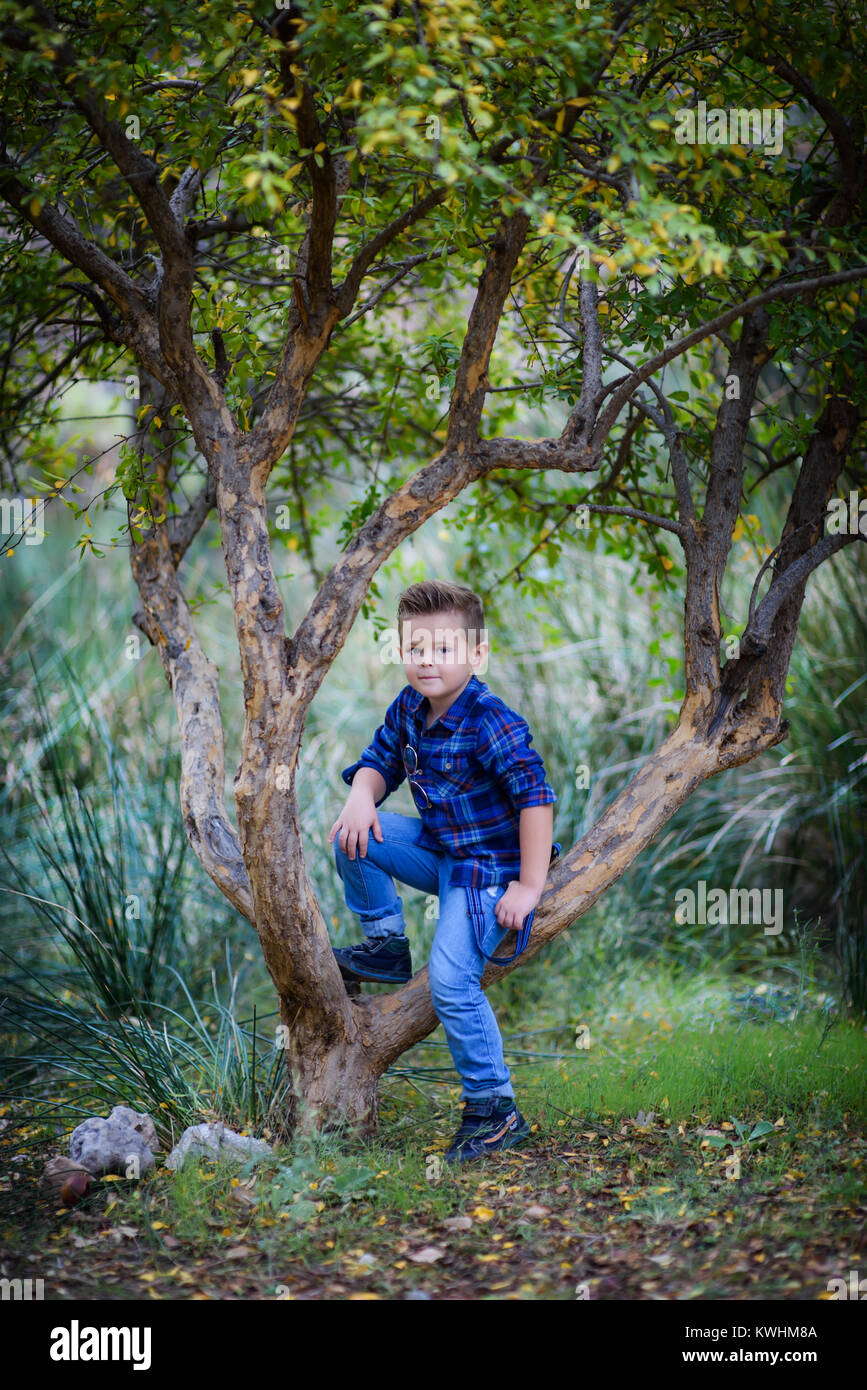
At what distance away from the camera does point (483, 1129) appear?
2.99 meters

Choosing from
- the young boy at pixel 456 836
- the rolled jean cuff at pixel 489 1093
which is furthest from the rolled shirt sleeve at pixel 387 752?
the rolled jean cuff at pixel 489 1093

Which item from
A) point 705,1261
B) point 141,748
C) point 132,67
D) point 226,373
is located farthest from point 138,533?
point 141,748

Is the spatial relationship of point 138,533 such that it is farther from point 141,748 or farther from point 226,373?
point 141,748

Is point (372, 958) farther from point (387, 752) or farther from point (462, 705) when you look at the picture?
point (462, 705)

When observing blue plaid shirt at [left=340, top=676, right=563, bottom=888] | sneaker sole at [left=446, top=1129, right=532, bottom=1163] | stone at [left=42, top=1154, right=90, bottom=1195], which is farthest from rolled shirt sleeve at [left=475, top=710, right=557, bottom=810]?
stone at [left=42, top=1154, right=90, bottom=1195]

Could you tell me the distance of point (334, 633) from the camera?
2.86 metres

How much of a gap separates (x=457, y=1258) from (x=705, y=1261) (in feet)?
1.77

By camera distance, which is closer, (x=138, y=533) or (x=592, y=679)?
(x=138, y=533)

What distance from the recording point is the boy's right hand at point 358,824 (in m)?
3.07

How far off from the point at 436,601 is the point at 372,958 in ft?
3.33

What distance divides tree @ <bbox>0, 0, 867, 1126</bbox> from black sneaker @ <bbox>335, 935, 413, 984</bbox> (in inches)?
3.3

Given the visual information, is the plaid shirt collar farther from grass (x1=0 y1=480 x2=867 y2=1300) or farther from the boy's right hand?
grass (x1=0 y1=480 x2=867 y2=1300)

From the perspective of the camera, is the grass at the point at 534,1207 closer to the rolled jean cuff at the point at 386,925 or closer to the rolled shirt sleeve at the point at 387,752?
the rolled jean cuff at the point at 386,925
